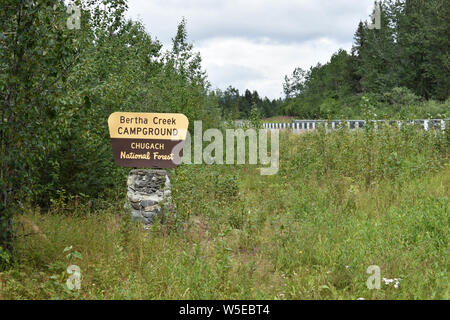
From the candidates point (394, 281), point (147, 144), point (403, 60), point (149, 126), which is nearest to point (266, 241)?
point (394, 281)

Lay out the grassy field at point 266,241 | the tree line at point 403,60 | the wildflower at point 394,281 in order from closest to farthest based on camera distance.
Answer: the wildflower at point 394,281
the grassy field at point 266,241
the tree line at point 403,60

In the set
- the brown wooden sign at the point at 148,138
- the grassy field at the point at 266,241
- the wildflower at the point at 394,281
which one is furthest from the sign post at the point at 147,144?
the wildflower at the point at 394,281

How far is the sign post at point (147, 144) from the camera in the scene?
650cm

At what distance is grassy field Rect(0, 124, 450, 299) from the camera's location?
438 cm

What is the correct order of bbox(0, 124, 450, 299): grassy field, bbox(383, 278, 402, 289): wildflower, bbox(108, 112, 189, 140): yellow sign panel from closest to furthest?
bbox(383, 278, 402, 289): wildflower, bbox(0, 124, 450, 299): grassy field, bbox(108, 112, 189, 140): yellow sign panel

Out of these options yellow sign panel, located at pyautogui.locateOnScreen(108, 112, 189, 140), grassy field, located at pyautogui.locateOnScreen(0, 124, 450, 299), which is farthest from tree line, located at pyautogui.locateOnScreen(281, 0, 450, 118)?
yellow sign panel, located at pyautogui.locateOnScreen(108, 112, 189, 140)

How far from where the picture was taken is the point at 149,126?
6.51 metres

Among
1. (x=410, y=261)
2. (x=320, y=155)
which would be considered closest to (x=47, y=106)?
(x=410, y=261)

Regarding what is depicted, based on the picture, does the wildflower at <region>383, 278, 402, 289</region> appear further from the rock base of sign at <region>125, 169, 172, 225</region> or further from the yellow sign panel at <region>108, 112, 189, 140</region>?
the yellow sign panel at <region>108, 112, 189, 140</region>

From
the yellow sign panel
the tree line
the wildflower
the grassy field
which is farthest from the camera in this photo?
the tree line

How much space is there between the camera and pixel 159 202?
21.4 ft

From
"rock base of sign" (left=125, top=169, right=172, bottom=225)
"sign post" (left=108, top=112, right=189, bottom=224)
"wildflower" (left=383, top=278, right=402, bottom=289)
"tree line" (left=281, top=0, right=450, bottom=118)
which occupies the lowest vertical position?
"wildflower" (left=383, top=278, right=402, bottom=289)

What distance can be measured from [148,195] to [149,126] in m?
1.09

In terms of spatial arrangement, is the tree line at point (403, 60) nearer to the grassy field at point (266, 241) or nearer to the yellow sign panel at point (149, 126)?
the grassy field at point (266, 241)
